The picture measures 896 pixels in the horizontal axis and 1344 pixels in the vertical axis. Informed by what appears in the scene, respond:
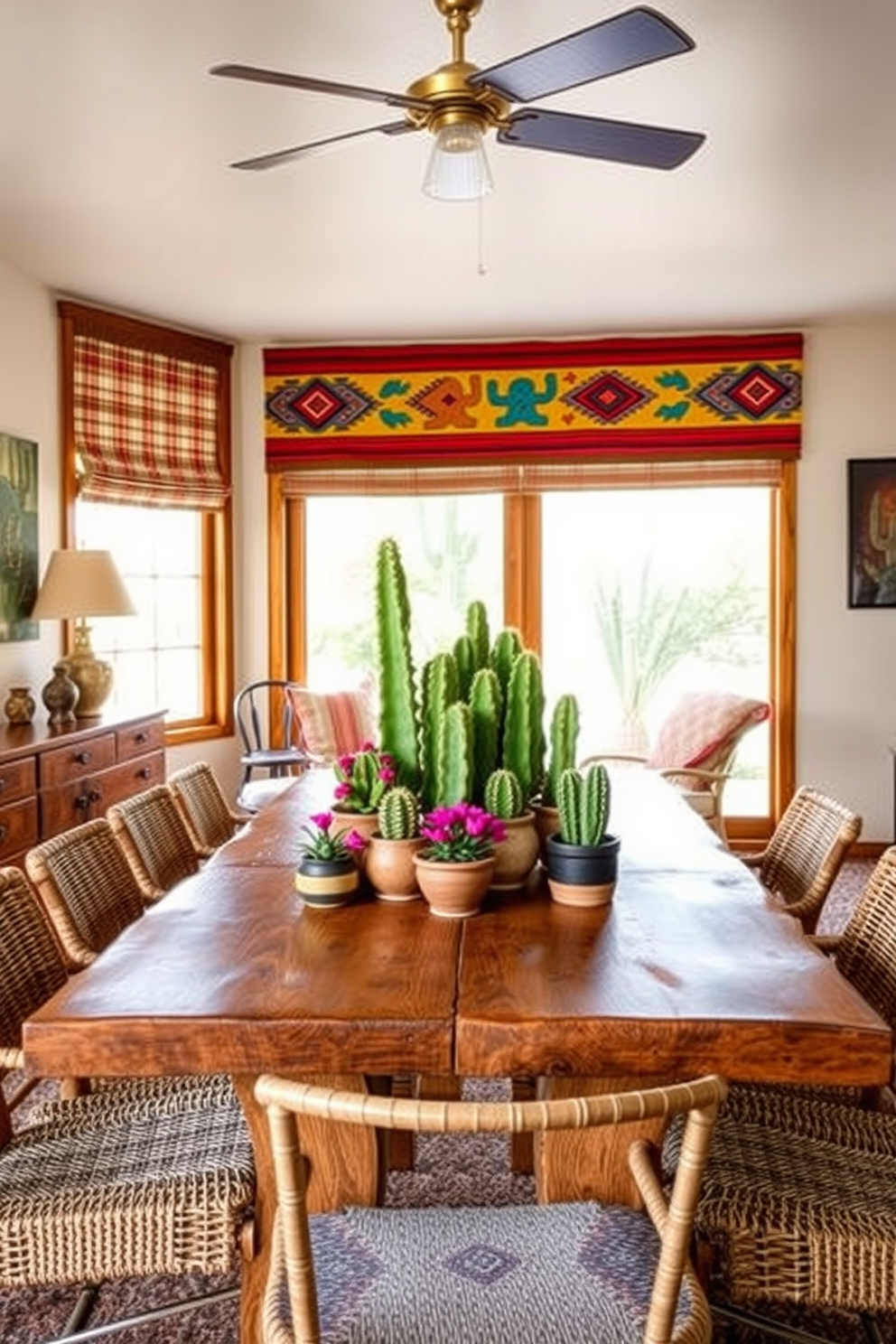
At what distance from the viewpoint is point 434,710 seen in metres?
2.01

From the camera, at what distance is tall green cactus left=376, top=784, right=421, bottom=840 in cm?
184

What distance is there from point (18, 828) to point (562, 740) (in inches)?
76.2

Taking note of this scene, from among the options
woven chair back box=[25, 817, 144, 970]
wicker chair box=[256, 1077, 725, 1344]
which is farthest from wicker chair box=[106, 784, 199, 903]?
wicker chair box=[256, 1077, 725, 1344]

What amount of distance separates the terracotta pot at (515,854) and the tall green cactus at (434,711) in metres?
0.18

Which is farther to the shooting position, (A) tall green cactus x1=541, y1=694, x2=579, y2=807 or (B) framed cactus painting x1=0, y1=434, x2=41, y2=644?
(B) framed cactus painting x1=0, y1=434, x2=41, y2=644

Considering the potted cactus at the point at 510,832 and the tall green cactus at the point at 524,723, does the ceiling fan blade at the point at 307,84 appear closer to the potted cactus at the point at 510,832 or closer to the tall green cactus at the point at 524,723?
the tall green cactus at the point at 524,723

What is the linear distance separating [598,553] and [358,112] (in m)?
2.86

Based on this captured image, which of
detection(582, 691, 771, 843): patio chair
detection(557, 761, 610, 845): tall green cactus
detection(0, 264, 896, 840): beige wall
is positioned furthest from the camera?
detection(0, 264, 896, 840): beige wall

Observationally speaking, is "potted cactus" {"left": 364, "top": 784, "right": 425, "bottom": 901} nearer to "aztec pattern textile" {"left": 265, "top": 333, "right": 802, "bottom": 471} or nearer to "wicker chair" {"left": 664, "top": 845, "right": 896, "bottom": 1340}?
"wicker chair" {"left": 664, "top": 845, "right": 896, "bottom": 1340}

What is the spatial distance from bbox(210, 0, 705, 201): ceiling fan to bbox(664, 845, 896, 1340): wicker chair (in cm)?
169

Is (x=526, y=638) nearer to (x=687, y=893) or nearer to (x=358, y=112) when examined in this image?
(x=358, y=112)

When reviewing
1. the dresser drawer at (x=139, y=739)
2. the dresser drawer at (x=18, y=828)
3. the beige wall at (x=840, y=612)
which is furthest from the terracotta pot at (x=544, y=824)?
the beige wall at (x=840, y=612)

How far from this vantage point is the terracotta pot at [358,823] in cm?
191

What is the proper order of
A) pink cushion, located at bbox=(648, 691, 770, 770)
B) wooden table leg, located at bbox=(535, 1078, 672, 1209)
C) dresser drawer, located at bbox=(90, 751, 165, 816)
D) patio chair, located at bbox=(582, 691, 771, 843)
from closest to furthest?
Result: 1. wooden table leg, located at bbox=(535, 1078, 672, 1209)
2. dresser drawer, located at bbox=(90, 751, 165, 816)
3. patio chair, located at bbox=(582, 691, 771, 843)
4. pink cushion, located at bbox=(648, 691, 770, 770)
